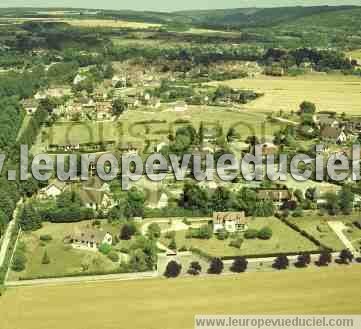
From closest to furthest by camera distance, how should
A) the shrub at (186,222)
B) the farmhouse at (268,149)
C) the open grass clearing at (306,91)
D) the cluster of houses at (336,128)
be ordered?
the shrub at (186,222), the farmhouse at (268,149), the cluster of houses at (336,128), the open grass clearing at (306,91)

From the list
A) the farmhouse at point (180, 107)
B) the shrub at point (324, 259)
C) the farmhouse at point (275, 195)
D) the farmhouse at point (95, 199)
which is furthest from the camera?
the farmhouse at point (180, 107)


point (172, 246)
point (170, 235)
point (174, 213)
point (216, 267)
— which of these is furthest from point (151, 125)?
point (216, 267)

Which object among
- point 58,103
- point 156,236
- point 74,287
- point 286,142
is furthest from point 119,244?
point 58,103

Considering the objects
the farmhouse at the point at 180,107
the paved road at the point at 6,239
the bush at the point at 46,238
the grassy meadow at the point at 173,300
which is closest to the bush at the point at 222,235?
the grassy meadow at the point at 173,300

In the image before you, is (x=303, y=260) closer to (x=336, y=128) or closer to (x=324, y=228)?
(x=324, y=228)

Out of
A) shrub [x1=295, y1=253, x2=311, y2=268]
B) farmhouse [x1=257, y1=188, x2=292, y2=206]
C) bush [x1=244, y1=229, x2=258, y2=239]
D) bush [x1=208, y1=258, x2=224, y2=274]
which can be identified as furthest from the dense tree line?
bush [x1=208, y1=258, x2=224, y2=274]

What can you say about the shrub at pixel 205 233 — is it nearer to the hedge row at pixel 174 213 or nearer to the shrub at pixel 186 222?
the shrub at pixel 186 222

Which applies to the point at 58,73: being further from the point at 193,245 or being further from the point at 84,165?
the point at 193,245
